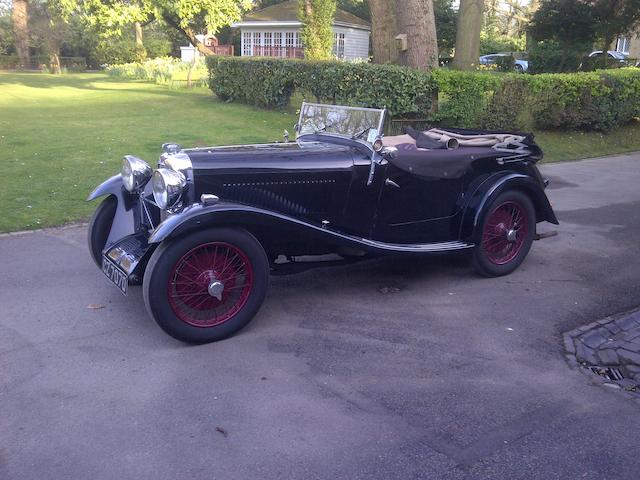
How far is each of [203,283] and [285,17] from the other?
3902cm

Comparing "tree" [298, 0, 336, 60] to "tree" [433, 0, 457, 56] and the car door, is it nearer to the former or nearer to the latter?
the car door

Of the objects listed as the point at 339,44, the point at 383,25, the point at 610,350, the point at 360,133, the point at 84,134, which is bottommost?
the point at 610,350

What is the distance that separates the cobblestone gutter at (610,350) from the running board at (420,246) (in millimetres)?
1203

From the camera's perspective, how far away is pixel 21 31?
1868 inches

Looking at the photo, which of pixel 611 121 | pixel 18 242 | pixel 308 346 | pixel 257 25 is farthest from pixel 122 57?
pixel 308 346

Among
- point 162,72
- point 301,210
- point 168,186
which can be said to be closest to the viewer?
point 168,186

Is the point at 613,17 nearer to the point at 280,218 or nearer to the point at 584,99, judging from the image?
the point at 584,99

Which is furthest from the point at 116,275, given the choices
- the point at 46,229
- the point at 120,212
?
the point at 46,229

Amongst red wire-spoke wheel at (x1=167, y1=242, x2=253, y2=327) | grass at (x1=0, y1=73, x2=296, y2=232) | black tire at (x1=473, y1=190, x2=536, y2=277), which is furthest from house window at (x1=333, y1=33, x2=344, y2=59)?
red wire-spoke wheel at (x1=167, y1=242, x2=253, y2=327)

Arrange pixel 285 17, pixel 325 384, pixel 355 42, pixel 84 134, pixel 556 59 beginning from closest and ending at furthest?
pixel 325 384
pixel 84 134
pixel 556 59
pixel 285 17
pixel 355 42

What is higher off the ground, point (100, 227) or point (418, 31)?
point (418, 31)

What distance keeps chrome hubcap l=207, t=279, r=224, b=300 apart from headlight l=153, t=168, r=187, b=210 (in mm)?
621

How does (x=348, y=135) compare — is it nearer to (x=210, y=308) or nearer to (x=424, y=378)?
(x=210, y=308)

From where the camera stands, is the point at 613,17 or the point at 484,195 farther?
the point at 613,17
